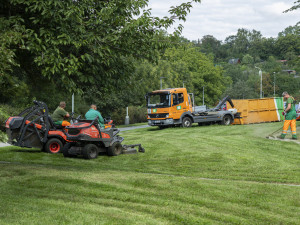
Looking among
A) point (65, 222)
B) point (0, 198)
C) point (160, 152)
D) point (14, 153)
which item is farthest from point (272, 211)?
point (14, 153)

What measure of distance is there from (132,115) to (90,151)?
112ft

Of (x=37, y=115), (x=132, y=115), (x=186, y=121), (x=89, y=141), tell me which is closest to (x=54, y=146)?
(x=37, y=115)

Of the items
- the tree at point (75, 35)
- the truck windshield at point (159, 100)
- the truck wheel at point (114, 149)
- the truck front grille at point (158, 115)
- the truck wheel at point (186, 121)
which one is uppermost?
the tree at point (75, 35)

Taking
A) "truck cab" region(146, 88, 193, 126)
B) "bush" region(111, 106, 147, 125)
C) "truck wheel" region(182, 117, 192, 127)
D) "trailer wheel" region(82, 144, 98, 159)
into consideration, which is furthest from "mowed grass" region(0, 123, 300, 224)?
"bush" region(111, 106, 147, 125)

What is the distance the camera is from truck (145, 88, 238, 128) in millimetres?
27766

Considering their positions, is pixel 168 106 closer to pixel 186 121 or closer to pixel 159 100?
pixel 159 100

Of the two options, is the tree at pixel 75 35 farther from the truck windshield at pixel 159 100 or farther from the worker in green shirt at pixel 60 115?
the truck windshield at pixel 159 100

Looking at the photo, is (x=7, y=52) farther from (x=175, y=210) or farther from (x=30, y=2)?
(x=175, y=210)

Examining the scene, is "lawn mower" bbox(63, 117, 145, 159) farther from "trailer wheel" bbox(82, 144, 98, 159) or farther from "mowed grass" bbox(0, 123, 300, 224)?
"mowed grass" bbox(0, 123, 300, 224)

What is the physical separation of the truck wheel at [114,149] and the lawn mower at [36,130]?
1.76 m

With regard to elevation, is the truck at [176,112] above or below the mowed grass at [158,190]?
above

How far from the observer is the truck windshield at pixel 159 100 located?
1093 inches

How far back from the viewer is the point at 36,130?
1391 cm

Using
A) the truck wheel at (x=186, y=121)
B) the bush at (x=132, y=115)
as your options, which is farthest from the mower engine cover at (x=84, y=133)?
the bush at (x=132, y=115)
